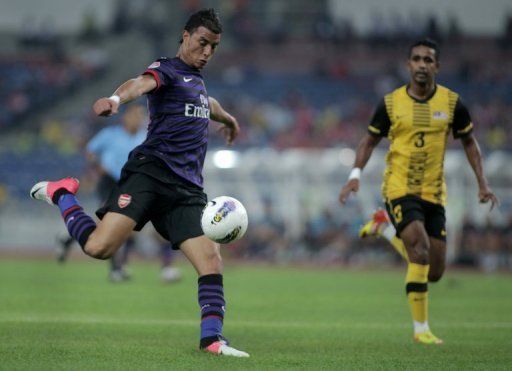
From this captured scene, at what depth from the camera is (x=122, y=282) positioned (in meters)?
16.5

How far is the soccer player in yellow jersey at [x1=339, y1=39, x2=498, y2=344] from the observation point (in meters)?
9.56

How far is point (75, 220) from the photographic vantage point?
7.97 metres

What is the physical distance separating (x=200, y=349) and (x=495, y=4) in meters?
35.6

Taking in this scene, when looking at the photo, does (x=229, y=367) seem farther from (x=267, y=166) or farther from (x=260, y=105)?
(x=260, y=105)

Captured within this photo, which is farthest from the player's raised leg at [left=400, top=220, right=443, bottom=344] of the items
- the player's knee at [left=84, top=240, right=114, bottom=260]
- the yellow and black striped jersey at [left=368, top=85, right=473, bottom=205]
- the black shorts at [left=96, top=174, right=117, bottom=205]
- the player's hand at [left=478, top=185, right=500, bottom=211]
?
the black shorts at [left=96, top=174, right=117, bottom=205]

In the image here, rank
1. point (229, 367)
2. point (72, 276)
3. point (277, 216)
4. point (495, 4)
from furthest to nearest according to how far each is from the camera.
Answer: point (495, 4) < point (277, 216) < point (72, 276) < point (229, 367)

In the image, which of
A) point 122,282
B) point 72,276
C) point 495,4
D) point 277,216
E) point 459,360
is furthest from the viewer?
point 495,4

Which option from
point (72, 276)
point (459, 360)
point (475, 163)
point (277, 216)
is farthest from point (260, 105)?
point (459, 360)

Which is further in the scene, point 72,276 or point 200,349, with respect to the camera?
point 72,276

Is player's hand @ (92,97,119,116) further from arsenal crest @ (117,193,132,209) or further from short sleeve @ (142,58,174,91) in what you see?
arsenal crest @ (117,193,132,209)

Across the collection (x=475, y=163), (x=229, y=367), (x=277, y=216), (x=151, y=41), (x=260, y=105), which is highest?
(x=151, y=41)

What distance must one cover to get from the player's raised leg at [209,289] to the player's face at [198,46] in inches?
54.8

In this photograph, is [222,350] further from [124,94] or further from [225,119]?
[225,119]

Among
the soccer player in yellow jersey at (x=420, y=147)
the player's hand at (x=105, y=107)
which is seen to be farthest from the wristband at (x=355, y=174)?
the player's hand at (x=105, y=107)
